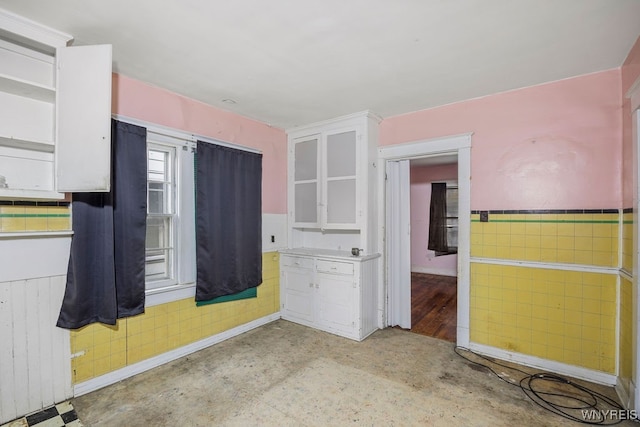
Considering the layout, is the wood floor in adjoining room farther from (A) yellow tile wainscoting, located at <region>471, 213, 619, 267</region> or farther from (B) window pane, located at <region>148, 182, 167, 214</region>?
(B) window pane, located at <region>148, 182, 167, 214</region>

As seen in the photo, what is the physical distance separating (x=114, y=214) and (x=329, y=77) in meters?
2.13

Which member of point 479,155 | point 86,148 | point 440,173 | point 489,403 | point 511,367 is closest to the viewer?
point 86,148

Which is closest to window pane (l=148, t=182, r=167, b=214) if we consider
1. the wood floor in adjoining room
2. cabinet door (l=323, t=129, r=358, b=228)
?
cabinet door (l=323, t=129, r=358, b=228)

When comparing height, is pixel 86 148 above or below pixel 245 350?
above

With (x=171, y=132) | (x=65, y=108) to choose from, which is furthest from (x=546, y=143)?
(x=65, y=108)

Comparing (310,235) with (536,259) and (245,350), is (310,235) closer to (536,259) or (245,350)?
(245,350)

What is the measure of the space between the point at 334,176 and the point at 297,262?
118 cm

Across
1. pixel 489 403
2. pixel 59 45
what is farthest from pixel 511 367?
pixel 59 45

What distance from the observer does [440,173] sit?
6457mm

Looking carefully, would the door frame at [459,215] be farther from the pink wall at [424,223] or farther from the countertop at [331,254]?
the pink wall at [424,223]

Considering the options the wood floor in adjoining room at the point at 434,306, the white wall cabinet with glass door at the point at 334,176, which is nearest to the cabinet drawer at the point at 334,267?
the white wall cabinet with glass door at the point at 334,176

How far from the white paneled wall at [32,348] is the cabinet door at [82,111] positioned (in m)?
0.81

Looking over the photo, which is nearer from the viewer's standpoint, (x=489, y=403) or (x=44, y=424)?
(x=44, y=424)

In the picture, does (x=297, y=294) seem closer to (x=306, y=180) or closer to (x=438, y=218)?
(x=306, y=180)
